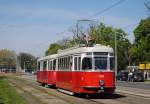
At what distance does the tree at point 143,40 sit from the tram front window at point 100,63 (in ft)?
235

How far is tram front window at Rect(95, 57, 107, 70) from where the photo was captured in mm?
26172

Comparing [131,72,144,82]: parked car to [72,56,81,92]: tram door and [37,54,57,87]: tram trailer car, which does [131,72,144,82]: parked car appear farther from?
[72,56,81,92]: tram door

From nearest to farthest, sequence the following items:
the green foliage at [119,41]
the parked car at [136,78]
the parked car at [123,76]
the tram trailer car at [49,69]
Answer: the tram trailer car at [49,69]
the parked car at [136,78]
the parked car at [123,76]
the green foliage at [119,41]

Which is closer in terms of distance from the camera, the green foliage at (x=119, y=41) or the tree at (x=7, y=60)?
the green foliage at (x=119, y=41)

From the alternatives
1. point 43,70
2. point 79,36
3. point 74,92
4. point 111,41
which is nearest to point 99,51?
point 74,92

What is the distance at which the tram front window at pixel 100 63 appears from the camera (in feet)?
85.9

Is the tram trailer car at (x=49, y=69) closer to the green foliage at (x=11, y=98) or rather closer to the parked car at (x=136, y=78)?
the green foliage at (x=11, y=98)

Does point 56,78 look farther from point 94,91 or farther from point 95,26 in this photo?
point 95,26

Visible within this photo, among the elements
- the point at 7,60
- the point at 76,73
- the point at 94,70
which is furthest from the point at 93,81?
the point at 7,60

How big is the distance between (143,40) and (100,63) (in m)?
75.7

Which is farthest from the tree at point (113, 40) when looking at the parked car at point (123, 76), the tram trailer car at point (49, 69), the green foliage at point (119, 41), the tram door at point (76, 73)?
the tram door at point (76, 73)

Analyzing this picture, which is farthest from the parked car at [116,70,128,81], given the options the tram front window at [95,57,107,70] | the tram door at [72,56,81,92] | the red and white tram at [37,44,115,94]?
the tram front window at [95,57,107,70]

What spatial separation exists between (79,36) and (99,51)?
71.5 meters

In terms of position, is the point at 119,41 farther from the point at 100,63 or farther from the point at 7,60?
the point at 100,63
